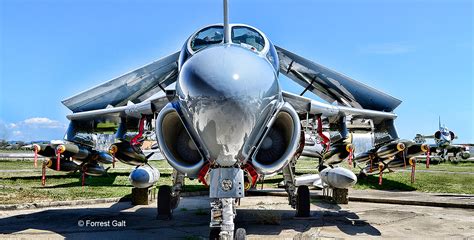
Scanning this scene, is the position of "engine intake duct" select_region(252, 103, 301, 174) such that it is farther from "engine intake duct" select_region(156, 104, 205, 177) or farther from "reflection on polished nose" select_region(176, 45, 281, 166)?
"engine intake duct" select_region(156, 104, 205, 177)

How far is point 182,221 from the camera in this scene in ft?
32.1

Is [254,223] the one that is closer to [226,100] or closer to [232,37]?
[232,37]

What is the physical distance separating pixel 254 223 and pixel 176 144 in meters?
3.50

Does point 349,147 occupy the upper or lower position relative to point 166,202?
upper

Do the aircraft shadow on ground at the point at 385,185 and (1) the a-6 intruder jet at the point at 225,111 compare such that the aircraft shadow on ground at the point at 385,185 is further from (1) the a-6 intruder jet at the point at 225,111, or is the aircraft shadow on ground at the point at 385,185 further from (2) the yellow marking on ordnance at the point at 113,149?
(2) the yellow marking on ordnance at the point at 113,149

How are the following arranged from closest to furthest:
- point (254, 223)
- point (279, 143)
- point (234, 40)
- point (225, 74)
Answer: point (225, 74) → point (279, 143) → point (234, 40) → point (254, 223)

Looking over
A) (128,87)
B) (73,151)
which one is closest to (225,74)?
(128,87)

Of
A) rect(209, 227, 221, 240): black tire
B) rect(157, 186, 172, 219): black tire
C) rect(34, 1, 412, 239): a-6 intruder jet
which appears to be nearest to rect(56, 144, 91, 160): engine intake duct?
rect(34, 1, 412, 239): a-6 intruder jet

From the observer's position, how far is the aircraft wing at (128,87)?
9.71m

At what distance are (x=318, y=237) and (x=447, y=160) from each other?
150ft

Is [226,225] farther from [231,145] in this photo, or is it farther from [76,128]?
[76,128]

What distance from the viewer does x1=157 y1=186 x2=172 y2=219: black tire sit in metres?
10.1

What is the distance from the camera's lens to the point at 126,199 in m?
13.8

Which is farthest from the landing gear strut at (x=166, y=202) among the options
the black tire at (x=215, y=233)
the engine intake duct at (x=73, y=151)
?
the black tire at (x=215, y=233)
